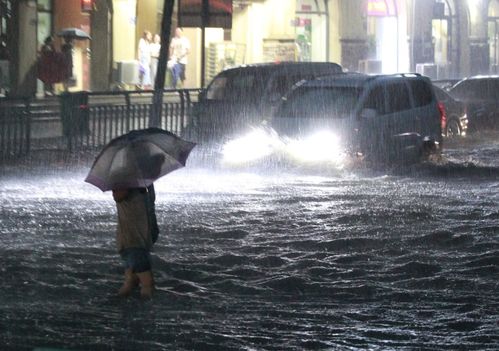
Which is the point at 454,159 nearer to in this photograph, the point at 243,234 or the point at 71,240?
the point at 243,234

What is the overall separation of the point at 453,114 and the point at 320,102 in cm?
959

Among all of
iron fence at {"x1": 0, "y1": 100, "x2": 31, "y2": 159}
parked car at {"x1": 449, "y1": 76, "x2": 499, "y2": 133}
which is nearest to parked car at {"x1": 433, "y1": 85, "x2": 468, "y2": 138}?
parked car at {"x1": 449, "y1": 76, "x2": 499, "y2": 133}

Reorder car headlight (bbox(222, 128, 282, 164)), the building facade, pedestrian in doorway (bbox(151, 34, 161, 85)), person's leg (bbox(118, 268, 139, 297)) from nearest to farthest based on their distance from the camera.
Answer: person's leg (bbox(118, 268, 139, 297)) < car headlight (bbox(222, 128, 282, 164)) < the building facade < pedestrian in doorway (bbox(151, 34, 161, 85))

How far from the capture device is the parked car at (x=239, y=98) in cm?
2180

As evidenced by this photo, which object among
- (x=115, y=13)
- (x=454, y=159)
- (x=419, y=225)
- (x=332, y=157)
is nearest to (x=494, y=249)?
(x=419, y=225)

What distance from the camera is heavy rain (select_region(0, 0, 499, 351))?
9.17m

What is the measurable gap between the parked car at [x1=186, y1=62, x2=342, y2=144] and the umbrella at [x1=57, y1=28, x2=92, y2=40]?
9533 millimetres

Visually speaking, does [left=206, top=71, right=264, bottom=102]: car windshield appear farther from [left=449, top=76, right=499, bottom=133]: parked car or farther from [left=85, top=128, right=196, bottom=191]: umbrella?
[left=85, top=128, right=196, bottom=191]: umbrella

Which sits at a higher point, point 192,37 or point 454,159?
point 192,37

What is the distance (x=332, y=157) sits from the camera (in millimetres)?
18531

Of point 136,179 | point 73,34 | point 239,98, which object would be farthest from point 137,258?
point 73,34

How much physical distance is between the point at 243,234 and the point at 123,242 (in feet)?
13.8

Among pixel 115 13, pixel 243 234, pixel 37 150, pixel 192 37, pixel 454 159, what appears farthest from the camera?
pixel 192 37

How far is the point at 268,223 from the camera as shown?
48.4ft
